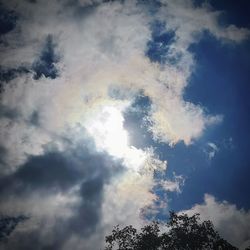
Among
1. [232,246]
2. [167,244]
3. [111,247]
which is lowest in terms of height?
[232,246]

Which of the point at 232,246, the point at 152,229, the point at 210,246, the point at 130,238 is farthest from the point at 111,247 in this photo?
the point at 232,246

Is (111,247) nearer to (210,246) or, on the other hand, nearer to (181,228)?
(181,228)

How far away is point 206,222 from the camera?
4678 centimetres

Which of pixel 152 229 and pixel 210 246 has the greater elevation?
pixel 152 229

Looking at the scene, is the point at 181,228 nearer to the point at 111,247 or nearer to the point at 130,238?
the point at 130,238

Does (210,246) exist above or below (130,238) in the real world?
below

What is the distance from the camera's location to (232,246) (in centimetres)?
4475

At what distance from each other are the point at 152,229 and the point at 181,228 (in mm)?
5255

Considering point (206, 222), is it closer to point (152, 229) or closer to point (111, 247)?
point (152, 229)

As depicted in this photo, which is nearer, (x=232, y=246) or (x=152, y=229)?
(x=232, y=246)

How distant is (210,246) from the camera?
45.3 metres

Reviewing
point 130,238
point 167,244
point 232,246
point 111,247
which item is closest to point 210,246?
point 232,246

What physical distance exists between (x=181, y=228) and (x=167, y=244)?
12.0 feet

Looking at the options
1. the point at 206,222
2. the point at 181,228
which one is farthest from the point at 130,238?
the point at 206,222
